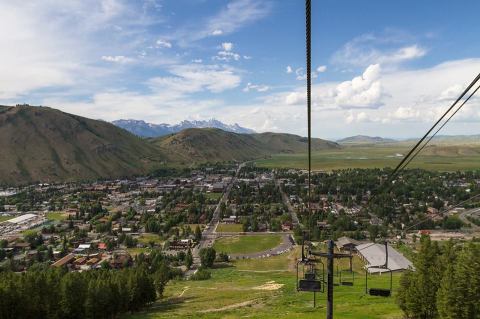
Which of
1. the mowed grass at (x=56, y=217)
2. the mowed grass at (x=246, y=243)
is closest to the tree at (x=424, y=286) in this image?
the mowed grass at (x=246, y=243)

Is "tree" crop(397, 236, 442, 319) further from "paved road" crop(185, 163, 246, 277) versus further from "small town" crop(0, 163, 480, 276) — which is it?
"paved road" crop(185, 163, 246, 277)

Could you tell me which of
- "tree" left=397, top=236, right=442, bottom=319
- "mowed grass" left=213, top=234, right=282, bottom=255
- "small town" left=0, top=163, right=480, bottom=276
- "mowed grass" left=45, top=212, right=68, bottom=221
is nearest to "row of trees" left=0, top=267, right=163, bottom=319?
"tree" left=397, top=236, right=442, bottom=319

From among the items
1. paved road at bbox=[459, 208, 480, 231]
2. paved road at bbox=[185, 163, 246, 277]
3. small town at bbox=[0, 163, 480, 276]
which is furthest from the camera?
paved road at bbox=[459, 208, 480, 231]

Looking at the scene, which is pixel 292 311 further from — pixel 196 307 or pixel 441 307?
pixel 441 307

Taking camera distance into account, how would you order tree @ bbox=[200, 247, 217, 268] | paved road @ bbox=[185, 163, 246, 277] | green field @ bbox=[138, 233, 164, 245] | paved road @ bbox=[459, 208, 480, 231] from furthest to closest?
paved road @ bbox=[459, 208, 480, 231] → green field @ bbox=[138, 233, 164, 245] → paved road @ bbox=[185, 163, 246, 277] → tree @ bbox=[200, 247, 217, 268]

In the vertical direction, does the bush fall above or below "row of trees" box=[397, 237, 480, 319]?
below

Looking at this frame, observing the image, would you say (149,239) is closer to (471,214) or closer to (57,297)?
(57,297)

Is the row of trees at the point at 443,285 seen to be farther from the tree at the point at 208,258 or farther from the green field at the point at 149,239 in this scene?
the green field at the point at 149,239

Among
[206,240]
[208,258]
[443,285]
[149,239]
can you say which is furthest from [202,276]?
[443,285]
